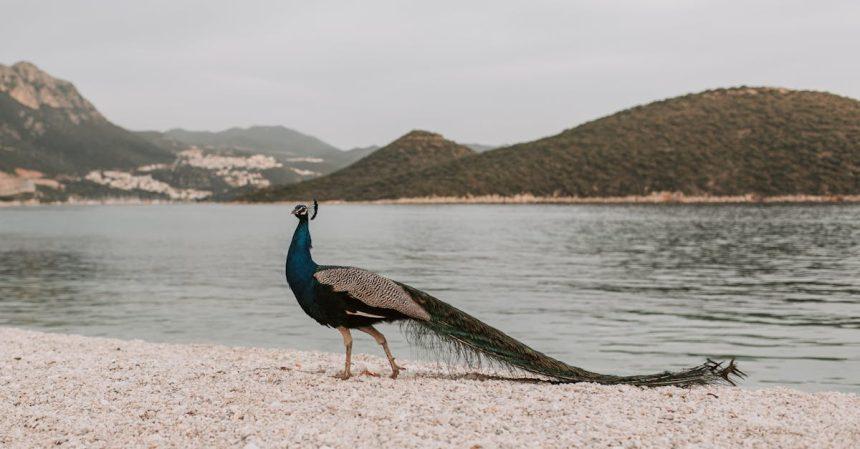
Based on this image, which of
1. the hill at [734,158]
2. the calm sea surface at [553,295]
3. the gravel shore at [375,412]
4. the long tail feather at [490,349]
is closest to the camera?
the gravel shore at [375,412]

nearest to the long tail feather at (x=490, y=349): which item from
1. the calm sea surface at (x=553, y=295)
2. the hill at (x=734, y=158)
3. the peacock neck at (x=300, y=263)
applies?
the peacock neck at (x=300, y=263)

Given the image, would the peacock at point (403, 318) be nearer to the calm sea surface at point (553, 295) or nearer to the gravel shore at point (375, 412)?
the gravel shore at point (375, 412)

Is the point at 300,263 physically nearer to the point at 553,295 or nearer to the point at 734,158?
the point at 553,295

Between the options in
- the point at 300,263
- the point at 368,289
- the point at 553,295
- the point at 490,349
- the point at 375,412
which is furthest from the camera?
the point at 553,295

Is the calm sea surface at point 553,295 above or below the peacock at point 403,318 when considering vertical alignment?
below

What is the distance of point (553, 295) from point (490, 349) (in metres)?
22.8

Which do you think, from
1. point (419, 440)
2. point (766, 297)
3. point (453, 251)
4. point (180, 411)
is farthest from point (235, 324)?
point (453, 251)

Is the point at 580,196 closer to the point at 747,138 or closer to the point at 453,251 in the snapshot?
the point at 747,138

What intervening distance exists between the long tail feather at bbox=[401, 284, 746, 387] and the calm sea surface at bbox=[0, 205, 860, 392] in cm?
454

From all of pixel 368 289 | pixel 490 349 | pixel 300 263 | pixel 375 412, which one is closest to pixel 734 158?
pixel 490 349

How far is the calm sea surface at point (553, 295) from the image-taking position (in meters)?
21.3

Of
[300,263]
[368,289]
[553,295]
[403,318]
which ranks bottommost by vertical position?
[553,295]

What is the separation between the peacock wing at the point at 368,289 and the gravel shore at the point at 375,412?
1.19m

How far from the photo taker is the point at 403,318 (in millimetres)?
12383
